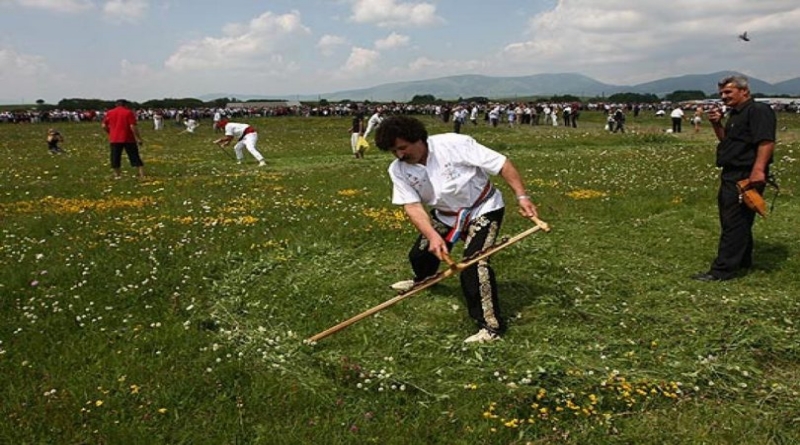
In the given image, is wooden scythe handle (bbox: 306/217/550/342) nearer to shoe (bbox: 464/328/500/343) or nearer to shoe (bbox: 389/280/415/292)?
A: shoe (bbox: 464/328/500/343)

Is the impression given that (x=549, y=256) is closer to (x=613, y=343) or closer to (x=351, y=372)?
(x=613, y=343)

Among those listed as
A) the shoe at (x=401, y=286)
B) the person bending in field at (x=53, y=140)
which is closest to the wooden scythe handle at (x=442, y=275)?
the shoe at (x=401, y=286)

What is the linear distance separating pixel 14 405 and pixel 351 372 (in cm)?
292

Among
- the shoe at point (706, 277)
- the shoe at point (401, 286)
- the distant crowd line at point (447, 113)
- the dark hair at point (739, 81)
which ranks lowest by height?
the shoe at point (706, 277)

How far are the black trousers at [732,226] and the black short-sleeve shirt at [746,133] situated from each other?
164 mm

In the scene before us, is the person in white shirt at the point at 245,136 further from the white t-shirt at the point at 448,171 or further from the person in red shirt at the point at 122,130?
the white t-shirt at the point at 448,171

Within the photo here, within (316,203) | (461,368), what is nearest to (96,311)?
(461,368)

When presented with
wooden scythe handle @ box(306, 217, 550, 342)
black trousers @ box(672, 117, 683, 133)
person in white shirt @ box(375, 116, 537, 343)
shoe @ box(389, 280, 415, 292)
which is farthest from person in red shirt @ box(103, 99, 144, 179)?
black trousers @ box(672, 117, 683, 133)

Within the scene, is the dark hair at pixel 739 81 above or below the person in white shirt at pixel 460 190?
above

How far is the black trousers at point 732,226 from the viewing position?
7.66 meters

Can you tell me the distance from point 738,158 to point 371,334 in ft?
17.9

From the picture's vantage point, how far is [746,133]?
7438 millimetres

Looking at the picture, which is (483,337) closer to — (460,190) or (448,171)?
(460,190)

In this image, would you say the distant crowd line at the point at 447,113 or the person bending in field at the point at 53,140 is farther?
the distant crowd line at the point at 447,113
